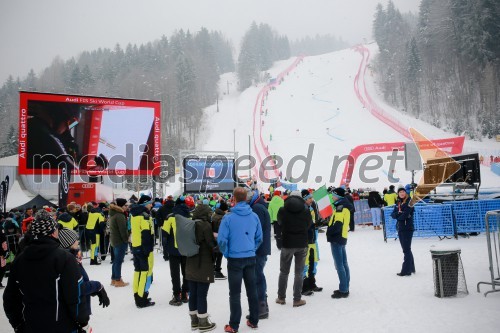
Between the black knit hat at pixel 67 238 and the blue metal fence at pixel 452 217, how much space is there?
1095 cm

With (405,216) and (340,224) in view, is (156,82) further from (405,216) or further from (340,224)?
(340,224)

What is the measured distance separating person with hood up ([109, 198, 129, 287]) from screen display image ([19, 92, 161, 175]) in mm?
11431

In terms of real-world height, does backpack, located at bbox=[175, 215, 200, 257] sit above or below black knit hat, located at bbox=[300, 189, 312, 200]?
below

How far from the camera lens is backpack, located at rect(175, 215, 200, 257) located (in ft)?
17.0

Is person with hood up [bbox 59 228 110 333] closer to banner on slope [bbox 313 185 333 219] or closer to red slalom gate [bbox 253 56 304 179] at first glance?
banner on slope [bbox 313 185 333 219]

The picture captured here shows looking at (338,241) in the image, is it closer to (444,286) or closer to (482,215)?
(444,286)

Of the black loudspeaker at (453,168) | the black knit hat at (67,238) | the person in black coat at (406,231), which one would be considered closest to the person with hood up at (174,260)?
the black knit hat at (67,238)

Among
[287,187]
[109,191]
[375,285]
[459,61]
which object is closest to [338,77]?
[459,61]

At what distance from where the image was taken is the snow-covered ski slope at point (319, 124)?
35.2 metres

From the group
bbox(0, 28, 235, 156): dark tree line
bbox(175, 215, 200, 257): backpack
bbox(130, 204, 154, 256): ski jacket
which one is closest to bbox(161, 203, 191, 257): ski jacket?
bbox(130, 204, 154, 256): ski jacket

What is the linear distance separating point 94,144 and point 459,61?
5775cm

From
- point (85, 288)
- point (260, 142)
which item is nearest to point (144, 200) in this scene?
point (85, 288)

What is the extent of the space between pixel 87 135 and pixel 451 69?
194 ft

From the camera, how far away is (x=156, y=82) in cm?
7581
